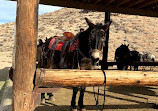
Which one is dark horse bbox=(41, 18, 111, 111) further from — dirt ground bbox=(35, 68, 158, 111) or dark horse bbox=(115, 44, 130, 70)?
dark horse bbox=(115, 44, 130, 70)

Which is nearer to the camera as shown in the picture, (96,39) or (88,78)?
(88,78)

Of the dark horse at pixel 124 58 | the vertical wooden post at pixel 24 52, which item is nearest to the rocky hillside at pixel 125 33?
the dark horse at pixel 124 58

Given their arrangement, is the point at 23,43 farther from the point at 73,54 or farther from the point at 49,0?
the point at 49,0

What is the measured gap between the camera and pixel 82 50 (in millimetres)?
4012

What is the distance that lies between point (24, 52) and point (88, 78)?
3.45 feet

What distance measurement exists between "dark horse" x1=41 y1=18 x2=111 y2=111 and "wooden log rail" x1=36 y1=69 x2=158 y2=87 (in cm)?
87

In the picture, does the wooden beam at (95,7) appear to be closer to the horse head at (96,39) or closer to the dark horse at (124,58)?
the dark horse at (124,58)

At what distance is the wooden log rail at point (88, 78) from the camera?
2406 mm

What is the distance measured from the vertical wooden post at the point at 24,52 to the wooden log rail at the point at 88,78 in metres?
0.18

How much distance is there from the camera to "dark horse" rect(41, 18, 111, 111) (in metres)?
3.45

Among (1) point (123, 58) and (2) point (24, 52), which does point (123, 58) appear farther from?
(2) point (24, 52)

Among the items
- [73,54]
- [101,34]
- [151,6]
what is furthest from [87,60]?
[151,6]

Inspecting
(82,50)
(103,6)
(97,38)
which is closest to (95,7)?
(103,6)

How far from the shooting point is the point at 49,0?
5703 millimetres
